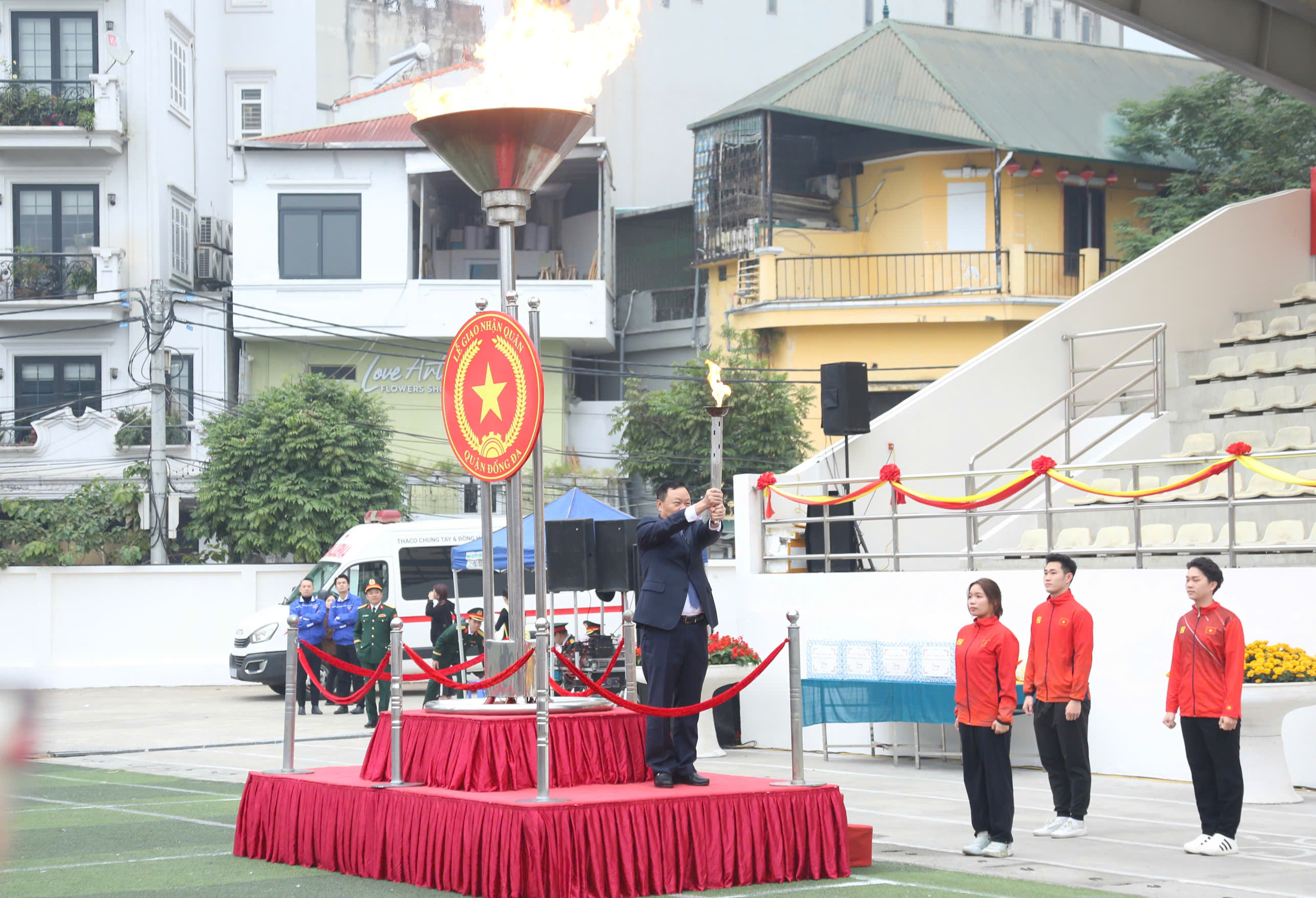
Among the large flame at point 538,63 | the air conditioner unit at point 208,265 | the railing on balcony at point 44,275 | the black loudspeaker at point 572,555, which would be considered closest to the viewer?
the large flame at point 538,63

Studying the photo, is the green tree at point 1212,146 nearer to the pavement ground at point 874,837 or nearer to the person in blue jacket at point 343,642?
the person in blue jacket at point 343,642

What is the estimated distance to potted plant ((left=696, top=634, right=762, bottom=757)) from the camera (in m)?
15.1

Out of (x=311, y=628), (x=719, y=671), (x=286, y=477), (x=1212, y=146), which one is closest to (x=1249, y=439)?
(x=719, y=671)

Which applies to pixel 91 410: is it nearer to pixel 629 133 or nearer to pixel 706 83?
pixel 629 133

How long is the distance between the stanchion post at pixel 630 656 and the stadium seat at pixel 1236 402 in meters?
10.7

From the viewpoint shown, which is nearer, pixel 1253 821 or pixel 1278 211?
pixel 1253 821

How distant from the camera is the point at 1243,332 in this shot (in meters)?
19.8

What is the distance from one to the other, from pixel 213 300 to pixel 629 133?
12.4 m

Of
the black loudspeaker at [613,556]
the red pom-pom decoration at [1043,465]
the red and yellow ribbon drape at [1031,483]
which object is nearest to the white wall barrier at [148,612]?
the red and yellow ribbon drape at [1031,483]

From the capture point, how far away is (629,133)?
38344mm

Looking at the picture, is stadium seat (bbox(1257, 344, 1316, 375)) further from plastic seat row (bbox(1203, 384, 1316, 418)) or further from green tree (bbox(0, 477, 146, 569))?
green tree (bbox(0, 477, 146, 569))

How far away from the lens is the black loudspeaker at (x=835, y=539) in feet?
54.3

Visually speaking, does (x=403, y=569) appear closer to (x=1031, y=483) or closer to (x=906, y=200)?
(x=1031, y=483)

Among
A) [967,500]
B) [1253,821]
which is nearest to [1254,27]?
[967,500]
